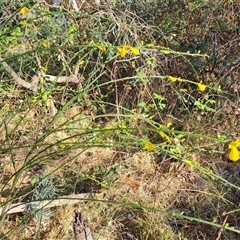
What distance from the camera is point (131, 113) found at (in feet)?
10.9

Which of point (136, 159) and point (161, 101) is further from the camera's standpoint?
point (161, 101)

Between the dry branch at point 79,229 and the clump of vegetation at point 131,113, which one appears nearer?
the dry branch at point 79,229

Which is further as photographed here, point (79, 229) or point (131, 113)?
point (131, 113)

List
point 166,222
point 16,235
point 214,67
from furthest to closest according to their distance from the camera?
point 214,67
point 166,222
point 16,235

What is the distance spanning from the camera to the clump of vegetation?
8.43 feet

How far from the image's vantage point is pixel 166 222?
2.58 metres

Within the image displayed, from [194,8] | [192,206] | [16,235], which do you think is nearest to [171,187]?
[192,206]

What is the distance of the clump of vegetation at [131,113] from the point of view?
257 cm

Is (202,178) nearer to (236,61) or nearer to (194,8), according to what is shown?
(236,61)

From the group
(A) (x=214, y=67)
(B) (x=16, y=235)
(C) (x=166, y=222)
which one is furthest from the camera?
(A) (x=214, y=67)

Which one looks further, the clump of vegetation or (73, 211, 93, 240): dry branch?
the clump of vegetation

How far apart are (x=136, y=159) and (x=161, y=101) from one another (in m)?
0.66

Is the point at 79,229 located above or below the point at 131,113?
above

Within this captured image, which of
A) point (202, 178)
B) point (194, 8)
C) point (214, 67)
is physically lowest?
point (202, 178)
